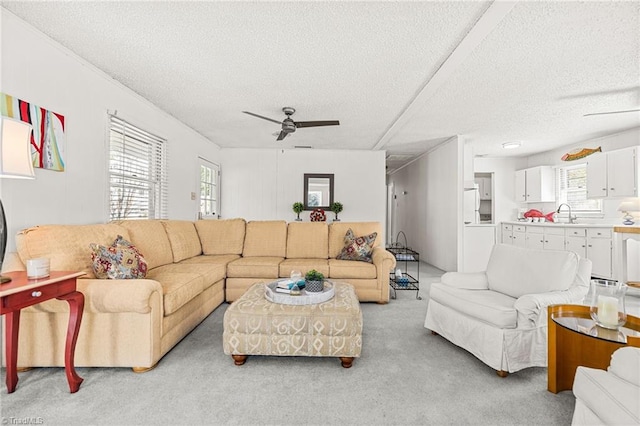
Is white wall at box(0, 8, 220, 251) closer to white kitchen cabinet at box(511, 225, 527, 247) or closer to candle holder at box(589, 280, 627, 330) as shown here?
candle holder at box(589, 280, 627, 330)

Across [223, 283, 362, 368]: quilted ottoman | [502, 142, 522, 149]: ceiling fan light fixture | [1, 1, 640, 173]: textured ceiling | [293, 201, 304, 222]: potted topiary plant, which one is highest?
[1, 1, 640, 173]: textured ceiling

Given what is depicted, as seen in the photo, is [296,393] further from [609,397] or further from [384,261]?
[384,261]

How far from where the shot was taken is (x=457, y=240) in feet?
17.0

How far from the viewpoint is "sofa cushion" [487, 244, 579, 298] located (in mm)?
2068

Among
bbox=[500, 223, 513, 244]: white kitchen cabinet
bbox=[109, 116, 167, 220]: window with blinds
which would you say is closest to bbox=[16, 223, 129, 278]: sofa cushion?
bbox=[109, 116, 167, 220]: window with blinds

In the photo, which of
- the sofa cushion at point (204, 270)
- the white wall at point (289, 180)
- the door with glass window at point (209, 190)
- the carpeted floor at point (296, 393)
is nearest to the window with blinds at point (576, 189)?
the white wall at point (289, 180)

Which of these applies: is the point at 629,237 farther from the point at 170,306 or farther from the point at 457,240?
the point at 170,306

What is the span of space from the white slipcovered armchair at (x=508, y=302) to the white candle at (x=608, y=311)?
0.34 metres

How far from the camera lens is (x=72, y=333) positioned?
5.68 feet

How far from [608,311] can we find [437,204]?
15.2ft

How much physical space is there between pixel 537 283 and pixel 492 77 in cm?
207

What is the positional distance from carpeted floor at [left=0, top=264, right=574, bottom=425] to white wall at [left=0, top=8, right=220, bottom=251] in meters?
1.25

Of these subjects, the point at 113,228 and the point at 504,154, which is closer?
the point at 113,228

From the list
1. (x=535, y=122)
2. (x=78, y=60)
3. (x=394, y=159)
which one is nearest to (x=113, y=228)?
(x=78, y=60)
